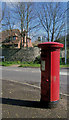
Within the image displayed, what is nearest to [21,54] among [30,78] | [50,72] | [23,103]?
[30,78]

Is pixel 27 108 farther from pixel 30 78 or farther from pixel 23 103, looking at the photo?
pixel 30 78

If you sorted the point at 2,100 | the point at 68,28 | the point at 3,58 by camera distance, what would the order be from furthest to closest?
the point at 3,58
the point at 68,28
the point at 2,100

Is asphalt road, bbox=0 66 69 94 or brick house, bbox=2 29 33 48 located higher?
brick house, bbox=2 29 33 48

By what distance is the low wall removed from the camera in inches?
914

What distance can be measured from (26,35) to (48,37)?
459 centimetres

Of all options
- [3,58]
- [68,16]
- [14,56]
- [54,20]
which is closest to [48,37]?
[54,20]

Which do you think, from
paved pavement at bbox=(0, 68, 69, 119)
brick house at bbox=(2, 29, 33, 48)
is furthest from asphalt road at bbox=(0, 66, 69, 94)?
brick house at bbox=(2, 29, 33, 48)

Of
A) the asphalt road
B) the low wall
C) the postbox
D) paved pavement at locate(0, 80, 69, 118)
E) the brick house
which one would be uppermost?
the brick house

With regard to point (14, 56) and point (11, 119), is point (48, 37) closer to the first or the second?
point (14, 56)

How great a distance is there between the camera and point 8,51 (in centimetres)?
2466

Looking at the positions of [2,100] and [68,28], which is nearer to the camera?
[2,100]

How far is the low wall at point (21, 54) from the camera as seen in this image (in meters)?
23.2

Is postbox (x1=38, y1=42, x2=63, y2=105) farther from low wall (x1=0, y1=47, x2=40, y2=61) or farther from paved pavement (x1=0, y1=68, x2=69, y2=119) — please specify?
low wall (x1=0, y1=47, x2=40, y2=61)

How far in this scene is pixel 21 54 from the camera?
2378 cm
